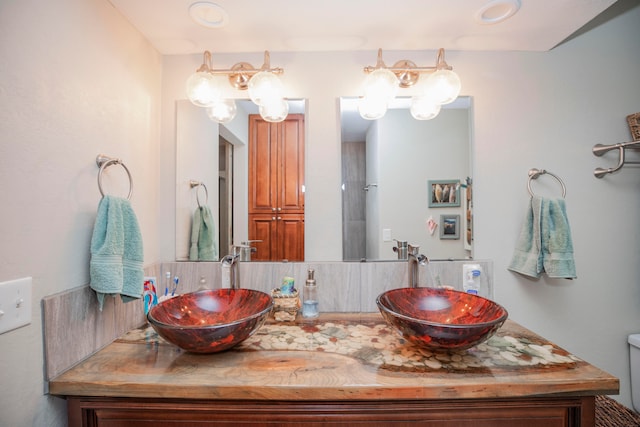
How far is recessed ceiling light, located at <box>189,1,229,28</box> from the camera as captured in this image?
3.49ft

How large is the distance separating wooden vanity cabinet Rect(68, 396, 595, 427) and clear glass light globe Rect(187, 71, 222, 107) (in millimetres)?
1134

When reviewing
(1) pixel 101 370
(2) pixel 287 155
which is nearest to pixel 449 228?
(2) pixel 287 155

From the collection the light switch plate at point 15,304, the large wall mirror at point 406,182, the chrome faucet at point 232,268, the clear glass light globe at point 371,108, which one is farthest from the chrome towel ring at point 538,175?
the light switch plate at point 15,304

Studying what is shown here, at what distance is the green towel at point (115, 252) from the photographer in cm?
88

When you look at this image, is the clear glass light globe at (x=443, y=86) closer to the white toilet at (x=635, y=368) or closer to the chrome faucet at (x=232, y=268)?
the chrome faucet at (x=232, y=268)

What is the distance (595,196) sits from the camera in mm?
1348

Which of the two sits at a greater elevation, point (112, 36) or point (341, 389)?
point (112, 36)

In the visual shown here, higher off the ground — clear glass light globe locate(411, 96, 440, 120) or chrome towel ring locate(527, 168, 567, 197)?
clear glass light globe locate(411, 96, 440, 120)

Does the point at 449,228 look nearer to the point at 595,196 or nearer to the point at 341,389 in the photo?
the point at 595,196

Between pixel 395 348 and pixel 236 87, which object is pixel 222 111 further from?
pixel 395 348

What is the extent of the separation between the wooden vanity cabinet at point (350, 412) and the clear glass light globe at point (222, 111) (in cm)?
112

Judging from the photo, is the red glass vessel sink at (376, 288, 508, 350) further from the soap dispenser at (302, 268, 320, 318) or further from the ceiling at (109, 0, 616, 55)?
the ceiling at (109, 0, 616, 55)

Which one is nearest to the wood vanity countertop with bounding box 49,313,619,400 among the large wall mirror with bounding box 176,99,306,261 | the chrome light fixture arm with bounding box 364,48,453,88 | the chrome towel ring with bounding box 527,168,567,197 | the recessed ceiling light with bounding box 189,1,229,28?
the large wall mirror with bounding box 176,99,306,261

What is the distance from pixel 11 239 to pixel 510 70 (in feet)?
6.41
